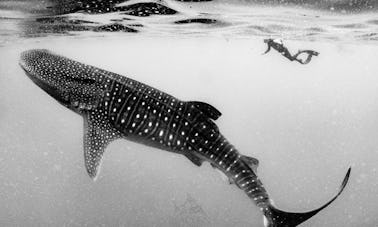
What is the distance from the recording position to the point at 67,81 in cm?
459

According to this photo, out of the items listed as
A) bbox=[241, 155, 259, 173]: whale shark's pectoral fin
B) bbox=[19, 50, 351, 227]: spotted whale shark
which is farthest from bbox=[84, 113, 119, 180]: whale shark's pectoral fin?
bbox=[241, 155, 259, 173]: whale shark's pectoral fin

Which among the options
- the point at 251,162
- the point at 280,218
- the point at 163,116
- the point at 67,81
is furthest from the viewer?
the point at 67,81

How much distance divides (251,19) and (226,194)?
20.5 m

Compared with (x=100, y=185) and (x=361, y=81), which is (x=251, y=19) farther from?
(x=361, y=81)

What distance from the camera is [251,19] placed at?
648 inches

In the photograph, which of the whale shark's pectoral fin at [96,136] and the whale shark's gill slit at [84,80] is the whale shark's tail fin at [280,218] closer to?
the whale shark's pectoral fin at [96,136]

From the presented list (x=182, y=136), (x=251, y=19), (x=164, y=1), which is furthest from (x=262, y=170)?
(x=182, y=136)

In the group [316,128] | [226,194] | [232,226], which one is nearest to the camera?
[232,226]

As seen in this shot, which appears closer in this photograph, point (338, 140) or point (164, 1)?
point (164, 1)

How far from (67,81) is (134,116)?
0.93m

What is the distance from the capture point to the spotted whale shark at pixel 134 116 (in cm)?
424

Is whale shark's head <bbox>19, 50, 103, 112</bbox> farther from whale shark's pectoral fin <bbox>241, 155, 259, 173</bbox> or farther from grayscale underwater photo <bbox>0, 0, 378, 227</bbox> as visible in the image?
whale shark's pectoral fin <bbox>241, 155, 259, 173</bbox>

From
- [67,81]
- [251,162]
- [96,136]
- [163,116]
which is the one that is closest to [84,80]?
[67,81]

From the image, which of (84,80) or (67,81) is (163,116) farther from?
(67,81)
